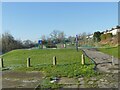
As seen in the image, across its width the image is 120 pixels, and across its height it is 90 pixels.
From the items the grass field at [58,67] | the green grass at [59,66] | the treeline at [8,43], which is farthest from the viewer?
the treeline at [8,43]

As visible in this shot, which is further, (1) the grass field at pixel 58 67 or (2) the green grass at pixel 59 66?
(2) the green grass at pixel 59 66

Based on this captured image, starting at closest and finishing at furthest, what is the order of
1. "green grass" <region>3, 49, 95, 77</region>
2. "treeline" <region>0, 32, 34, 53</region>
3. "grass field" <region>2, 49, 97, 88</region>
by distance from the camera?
"grass field" <region>2, 49, 97, 88</region>
"green grass" <region>3, 49, 95, 77</region>
"treeline" <region>0, 32, 34, 53</region>

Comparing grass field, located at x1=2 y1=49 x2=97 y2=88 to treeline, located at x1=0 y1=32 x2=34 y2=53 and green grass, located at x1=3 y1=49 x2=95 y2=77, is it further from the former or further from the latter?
treeline, located at x1=0 y1=32 x2=34 y2=53

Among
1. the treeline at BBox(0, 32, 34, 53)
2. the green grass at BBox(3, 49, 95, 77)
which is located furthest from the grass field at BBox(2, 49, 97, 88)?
the treeline at BBox(0, 32, 34, 53)

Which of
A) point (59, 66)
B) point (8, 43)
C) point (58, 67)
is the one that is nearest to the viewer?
point (58, 67)

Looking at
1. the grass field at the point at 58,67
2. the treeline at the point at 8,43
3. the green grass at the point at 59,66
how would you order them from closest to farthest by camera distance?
the grass field at the point at 58,67, the green grass at the point at 59,66, the treeline at the point at 8,43

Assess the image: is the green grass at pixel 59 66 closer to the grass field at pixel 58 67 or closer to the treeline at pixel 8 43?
the grass field at pixel 58 67

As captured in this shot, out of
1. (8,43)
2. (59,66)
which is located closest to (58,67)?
(59,66)

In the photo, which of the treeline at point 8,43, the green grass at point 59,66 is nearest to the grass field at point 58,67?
→ the green grass at point 59,66

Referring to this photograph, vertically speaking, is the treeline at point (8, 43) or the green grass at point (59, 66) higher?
the treeline at point (8, 43)

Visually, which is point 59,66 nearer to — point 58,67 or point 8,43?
point 58,67

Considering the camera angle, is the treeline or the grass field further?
the treeline

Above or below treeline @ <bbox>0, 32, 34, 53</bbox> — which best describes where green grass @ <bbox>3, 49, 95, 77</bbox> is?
below

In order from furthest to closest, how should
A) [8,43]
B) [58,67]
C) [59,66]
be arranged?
[8,43], [59,66], [58,67]
